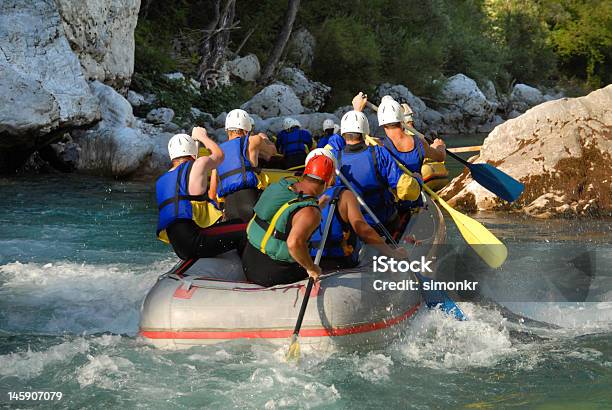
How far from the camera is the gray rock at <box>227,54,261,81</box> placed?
84.0 feet

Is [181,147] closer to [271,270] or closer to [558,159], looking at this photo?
[271,270]

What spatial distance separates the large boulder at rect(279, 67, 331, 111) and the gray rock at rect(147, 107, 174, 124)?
723 cm

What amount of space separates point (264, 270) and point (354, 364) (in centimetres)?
93

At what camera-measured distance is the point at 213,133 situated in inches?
770

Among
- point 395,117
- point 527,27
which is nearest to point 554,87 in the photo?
point 527,27

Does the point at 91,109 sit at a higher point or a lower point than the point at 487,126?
higher

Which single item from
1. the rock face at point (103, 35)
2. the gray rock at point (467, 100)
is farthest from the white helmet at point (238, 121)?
the gray rock at point (467, 100)

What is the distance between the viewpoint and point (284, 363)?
5.45 m

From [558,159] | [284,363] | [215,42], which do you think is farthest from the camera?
[215,42]

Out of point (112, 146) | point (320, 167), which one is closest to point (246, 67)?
point (112, 146)

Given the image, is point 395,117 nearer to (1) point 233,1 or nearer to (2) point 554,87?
(1) point 233,1

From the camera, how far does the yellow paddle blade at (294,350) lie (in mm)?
5391

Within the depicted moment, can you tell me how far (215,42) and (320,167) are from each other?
19.9m

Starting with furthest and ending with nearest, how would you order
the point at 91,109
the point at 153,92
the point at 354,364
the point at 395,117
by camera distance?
1. the point at 153,92
2. the point at 91,109
3. the point at 395,117
4. the point at 354,364
